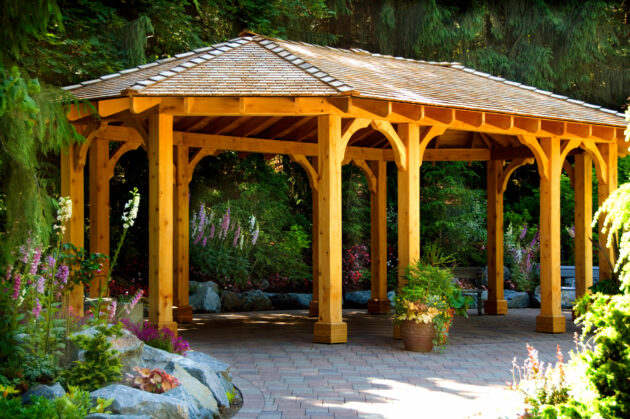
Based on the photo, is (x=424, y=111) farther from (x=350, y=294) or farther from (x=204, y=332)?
(x=350, y=294)

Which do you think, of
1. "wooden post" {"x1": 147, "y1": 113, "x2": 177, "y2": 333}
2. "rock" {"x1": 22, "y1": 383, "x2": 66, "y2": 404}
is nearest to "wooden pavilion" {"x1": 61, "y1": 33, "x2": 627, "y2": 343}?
"wooden post" {"x1": 147, "y1": 113, "x2": 177, "y2": 333}

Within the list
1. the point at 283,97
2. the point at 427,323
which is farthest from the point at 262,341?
the point at 283,97

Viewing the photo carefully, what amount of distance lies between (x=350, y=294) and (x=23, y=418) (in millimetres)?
12363

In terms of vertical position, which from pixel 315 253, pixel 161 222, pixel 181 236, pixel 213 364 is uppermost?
pixel 161 222

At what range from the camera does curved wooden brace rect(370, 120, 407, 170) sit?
9.59m

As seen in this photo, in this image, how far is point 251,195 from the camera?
669 inches

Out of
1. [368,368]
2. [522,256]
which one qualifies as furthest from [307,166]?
[522,256]

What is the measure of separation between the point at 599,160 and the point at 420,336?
496 centimetres

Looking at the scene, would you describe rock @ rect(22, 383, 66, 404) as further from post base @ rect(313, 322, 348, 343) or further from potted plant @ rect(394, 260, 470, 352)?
potted plant @ rect(394, 260, 470, 352)

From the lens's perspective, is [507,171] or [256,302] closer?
[507,171]

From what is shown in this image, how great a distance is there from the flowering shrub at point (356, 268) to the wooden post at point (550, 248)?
637cm

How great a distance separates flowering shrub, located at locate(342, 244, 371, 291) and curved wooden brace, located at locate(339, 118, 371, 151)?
318 inches

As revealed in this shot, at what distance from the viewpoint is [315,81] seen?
913 cm

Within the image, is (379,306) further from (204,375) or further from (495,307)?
(204,375)
